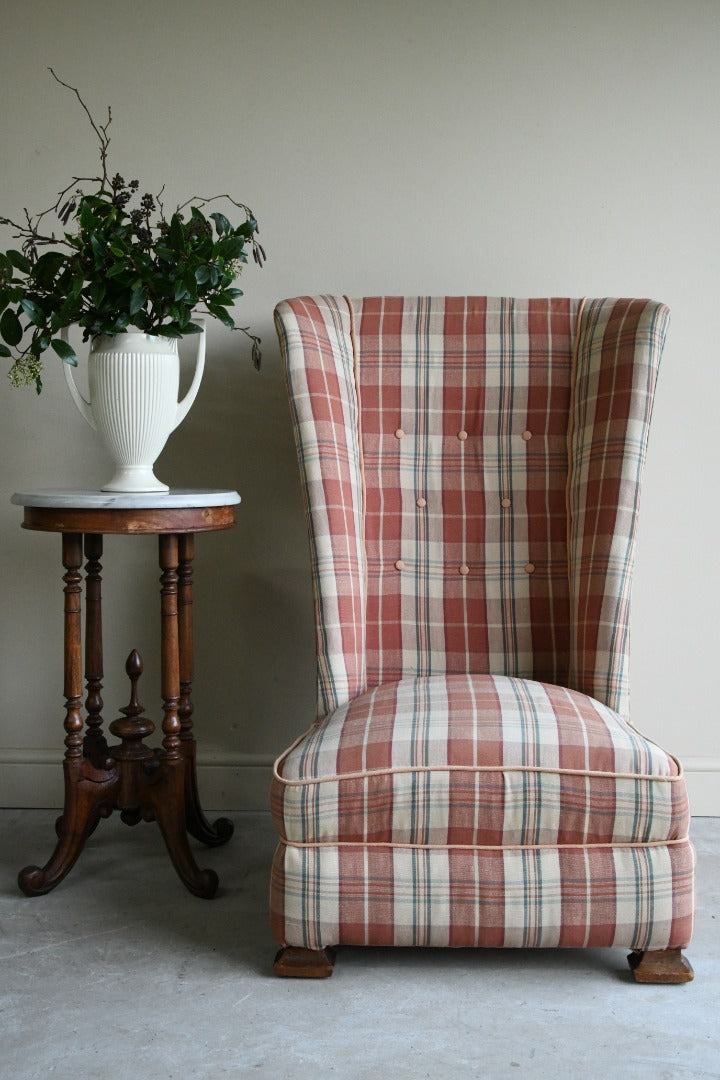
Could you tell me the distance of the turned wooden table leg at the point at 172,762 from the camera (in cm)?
184

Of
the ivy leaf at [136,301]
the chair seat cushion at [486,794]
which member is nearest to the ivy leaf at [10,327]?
the ivy leaf at [136,301]

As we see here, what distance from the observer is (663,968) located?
155cm

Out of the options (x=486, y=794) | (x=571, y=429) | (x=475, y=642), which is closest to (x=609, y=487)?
(x=571, y=429)

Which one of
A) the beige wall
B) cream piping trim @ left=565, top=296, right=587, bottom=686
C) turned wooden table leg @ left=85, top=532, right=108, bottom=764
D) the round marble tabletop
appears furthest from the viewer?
the beige wall

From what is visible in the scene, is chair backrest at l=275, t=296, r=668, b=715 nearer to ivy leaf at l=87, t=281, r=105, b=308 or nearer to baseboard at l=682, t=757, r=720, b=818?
ivy leaf at l=87, t=281, r=105, b=308

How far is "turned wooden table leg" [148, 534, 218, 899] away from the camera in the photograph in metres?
1.84

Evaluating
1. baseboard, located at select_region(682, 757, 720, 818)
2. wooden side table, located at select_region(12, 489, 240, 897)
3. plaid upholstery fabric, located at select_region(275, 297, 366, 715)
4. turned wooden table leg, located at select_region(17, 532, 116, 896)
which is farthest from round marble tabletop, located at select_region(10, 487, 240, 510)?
baseboard, located at select_region(682, 757, 720, 818)

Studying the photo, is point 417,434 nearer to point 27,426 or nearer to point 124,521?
point 124,521

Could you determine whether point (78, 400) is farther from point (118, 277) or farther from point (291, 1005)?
point (291, 1005)

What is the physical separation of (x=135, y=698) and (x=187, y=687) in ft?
0.35

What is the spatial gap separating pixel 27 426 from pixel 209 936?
4.09ft

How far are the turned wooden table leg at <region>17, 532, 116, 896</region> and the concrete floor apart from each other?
0.05 meters

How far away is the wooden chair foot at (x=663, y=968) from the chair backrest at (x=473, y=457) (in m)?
0.50

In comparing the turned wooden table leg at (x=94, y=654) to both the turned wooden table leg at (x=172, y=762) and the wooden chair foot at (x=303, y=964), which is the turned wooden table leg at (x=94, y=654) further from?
the wooden chair foot at (x=303, y=964)
